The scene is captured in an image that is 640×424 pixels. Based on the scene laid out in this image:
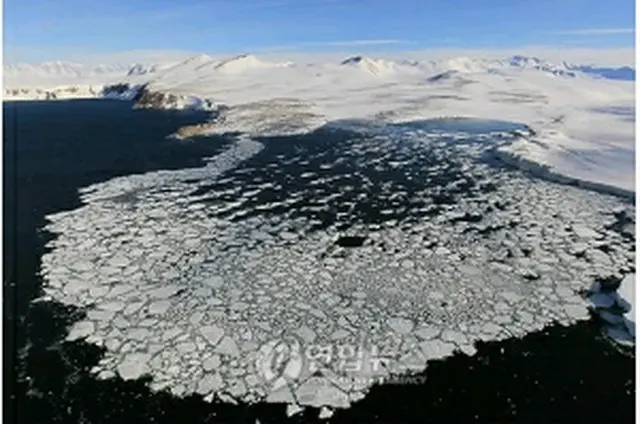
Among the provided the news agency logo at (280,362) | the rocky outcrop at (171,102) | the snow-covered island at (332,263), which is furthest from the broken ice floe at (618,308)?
the rocky outcrop at (171,102)

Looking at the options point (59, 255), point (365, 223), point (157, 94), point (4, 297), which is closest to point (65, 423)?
point (4, 297)

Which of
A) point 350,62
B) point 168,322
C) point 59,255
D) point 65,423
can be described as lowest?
point 65,423

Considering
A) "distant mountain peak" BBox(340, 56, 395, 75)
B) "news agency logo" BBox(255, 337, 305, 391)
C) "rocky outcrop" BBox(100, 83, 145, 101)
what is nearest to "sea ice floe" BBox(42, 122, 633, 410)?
"news agency logo" BBox(255, 337, 305, 391)

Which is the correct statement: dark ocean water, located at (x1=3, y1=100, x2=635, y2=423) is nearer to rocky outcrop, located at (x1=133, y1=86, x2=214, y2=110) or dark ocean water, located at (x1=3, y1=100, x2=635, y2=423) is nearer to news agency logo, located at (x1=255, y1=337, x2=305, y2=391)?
news agency logo, located at (x1=255, y1=337, x2=305, y2=391)

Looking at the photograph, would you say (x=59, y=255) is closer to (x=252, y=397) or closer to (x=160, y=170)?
(x=252, y=397)

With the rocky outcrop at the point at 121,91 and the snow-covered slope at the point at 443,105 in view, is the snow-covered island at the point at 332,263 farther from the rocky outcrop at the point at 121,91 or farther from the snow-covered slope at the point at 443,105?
the rocky outcrop at the point at 121,91

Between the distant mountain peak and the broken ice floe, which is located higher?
the distant mountain peak
